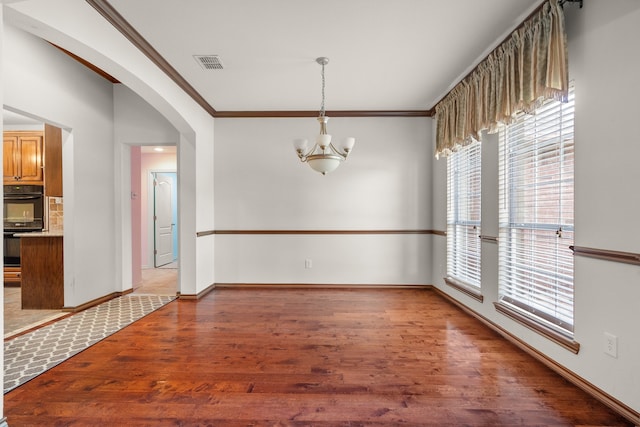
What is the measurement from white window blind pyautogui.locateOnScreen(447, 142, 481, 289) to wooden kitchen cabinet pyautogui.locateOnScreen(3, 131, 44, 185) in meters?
6.07

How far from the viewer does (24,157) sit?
4.81 metres

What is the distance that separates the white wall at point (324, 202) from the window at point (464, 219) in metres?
0.60

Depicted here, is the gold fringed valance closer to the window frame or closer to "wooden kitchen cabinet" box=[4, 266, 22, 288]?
the window frame

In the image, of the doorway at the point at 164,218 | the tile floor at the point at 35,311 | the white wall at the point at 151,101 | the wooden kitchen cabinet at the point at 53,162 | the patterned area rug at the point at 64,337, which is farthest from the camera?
the doorway at the point at 164,218

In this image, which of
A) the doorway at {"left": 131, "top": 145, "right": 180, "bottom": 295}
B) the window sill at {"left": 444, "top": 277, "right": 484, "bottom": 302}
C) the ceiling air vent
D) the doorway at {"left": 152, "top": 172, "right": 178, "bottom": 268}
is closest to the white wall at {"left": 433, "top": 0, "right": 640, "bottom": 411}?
the window sill at {"left": 444, "top": 277, "right": 484, "bottom": 302}

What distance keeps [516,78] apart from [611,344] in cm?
193

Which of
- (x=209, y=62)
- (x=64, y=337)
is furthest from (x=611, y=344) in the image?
Answer: (x=64, y=337)

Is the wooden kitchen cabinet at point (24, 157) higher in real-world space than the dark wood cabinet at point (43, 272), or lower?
higher

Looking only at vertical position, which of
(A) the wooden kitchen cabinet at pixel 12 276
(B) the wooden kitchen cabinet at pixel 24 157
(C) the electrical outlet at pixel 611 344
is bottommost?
(A) the wooden kitchen cabinet at pixel 12 276

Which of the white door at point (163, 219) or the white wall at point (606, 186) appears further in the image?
the white door at point (163, 219)

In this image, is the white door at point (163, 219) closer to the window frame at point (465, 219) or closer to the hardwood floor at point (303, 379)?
the hardwood floor at point (303, 379)

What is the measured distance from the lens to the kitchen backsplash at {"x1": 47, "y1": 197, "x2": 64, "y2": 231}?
14.4 ft

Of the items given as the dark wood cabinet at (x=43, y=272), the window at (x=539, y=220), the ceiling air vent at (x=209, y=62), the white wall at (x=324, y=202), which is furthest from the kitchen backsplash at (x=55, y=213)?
the window at (x=539, y=220)

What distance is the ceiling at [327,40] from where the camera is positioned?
2.33m
